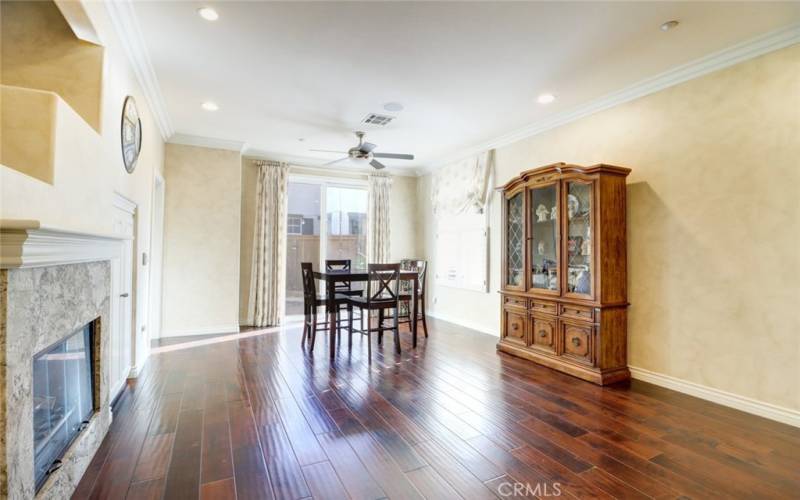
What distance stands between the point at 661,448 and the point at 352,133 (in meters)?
4.43

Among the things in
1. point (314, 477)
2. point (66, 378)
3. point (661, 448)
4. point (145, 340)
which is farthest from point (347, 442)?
point (145, 340)

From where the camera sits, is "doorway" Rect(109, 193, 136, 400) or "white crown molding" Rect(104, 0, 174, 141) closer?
"white crown molding" Rect(104, 0, 174, 141)

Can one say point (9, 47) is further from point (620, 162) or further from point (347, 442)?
point (620, 162)

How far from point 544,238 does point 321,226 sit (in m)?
3.91

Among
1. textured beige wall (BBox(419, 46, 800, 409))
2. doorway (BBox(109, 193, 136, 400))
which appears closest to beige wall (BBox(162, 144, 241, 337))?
doorway (BBox(109, 193, 136, 400))

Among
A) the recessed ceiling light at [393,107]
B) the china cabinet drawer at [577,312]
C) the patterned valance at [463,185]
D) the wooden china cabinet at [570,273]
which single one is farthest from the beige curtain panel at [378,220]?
the china cabinet drawer at [577,312]

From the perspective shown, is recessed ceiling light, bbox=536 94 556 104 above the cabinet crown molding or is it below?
above

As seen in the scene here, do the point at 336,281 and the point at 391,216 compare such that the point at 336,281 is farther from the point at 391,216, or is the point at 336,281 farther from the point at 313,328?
the point at 391,216

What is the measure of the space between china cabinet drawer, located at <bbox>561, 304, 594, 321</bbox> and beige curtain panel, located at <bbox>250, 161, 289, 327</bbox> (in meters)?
4.17

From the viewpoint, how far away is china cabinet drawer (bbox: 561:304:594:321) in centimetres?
345

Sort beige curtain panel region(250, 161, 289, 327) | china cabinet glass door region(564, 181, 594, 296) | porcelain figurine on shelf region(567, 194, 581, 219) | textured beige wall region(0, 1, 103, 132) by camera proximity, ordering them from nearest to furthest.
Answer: textured beige wall region(0, 1, 103, 132)
china cabinet glass door region(564, 181, 594, 296)
porcelain figurine on shelf region(567, 194, 581, 219)
beige curtain panel region(250, 161, 289, 327)

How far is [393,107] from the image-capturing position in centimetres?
407

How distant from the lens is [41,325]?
5.04ft

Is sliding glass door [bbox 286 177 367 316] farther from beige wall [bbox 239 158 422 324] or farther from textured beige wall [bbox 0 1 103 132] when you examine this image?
textured beige wall [bbox 0 1 103 132]
